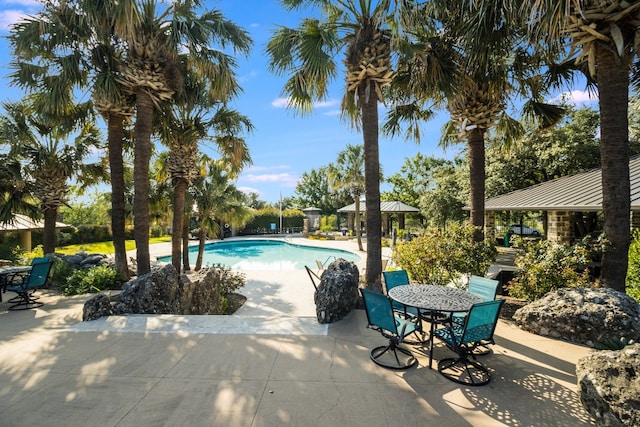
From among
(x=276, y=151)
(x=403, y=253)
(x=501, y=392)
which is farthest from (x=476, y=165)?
(x=276, y=151)

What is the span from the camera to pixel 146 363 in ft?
12.9

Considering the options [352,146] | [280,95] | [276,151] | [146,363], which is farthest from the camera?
[276,151]

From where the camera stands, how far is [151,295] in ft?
20.0

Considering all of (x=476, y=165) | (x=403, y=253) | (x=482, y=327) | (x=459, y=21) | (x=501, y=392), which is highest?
(x=459, y=21)

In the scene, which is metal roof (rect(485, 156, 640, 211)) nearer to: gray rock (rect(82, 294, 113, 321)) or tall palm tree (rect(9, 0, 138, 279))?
gray rock (rect(82, 294, 113, 321))

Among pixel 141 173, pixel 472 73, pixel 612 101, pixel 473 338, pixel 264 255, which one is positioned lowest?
pixel 264 255

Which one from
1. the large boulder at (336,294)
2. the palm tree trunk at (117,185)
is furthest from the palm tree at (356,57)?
the palm tree trunk at (117,185)

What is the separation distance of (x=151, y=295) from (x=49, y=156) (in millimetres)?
8321

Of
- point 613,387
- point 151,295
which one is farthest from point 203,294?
point 613,387

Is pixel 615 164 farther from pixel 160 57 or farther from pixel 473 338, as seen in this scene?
pixel 160 57

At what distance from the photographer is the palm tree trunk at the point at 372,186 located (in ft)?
23.2

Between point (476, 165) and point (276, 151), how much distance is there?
2094 cm

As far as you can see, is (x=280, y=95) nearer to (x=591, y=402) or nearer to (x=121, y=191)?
(x=121, y=191)

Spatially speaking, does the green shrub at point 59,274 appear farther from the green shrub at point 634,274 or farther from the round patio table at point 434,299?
the green shrub at point 634,274
